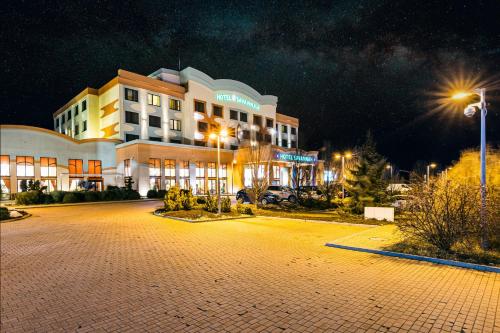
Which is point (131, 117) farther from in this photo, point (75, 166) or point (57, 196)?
point (57, 196)

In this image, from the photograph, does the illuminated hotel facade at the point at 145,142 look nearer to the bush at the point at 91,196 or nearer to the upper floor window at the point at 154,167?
the upper floor window at the point at 154,167

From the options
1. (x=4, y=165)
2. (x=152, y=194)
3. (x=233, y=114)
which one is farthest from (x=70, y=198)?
(x=233, y=114)

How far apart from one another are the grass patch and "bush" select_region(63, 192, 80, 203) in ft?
99.1

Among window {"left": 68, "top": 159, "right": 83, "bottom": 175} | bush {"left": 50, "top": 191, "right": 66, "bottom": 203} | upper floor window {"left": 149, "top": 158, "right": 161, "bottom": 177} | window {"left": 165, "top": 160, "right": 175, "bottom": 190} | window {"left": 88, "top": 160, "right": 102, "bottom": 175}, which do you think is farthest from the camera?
window {"left": 88, "top": 160, "right": 102, "bottom": 175}

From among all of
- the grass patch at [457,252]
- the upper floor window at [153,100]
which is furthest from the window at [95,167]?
the grass patch at [457,252]

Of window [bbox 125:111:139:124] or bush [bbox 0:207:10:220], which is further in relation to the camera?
window [bbox 125:111:139:124]

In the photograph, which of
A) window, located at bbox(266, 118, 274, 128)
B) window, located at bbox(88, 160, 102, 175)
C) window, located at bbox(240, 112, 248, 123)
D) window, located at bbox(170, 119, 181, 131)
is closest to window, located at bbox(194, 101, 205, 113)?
window, located at bbox(170, 119, 181, 131)

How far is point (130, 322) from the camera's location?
4.66 metres

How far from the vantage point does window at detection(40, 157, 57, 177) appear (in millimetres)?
38938

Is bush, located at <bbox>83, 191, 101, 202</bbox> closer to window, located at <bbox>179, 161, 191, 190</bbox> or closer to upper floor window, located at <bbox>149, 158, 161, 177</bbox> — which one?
upper floor window, located at <bbox>149, 158, 161, 177</bbox>

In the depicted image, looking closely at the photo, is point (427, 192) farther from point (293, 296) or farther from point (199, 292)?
point (199, 292)

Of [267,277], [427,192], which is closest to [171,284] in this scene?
[267,277]

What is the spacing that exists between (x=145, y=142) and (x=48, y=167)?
14.0m

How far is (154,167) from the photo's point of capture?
41.2 metres
